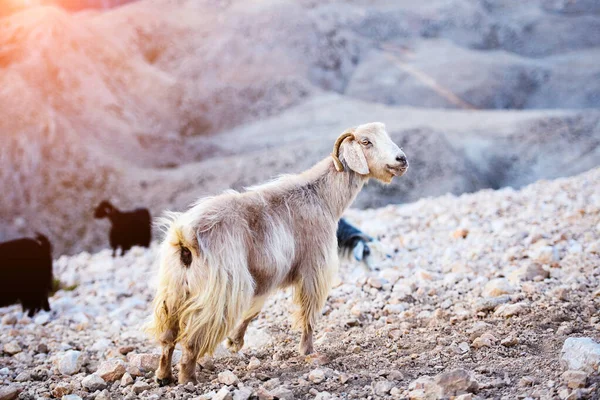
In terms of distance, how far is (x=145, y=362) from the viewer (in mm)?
4301

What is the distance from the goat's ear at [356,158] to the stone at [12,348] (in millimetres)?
3398

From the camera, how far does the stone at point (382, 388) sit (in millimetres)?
3434

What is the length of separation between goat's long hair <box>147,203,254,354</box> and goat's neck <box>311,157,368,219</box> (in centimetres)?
101

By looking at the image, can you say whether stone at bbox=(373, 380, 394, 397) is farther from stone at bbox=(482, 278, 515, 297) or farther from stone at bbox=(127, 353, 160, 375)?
stone at bbox=(482, 278, 515, 297)

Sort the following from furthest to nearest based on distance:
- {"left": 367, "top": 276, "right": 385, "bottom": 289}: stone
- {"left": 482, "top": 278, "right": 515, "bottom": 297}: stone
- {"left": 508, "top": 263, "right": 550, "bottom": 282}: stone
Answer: {"left": 367, "top": 276, "right": 385, "bottom": 289}: stone
{"left": 508, "top": 263, "right": 550, "bottom": 282}: stone
{"left": 482, "top": 278, "right": 515, "bottom": 297}: stone

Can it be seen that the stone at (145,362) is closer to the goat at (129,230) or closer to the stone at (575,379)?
the stone at (575,379)

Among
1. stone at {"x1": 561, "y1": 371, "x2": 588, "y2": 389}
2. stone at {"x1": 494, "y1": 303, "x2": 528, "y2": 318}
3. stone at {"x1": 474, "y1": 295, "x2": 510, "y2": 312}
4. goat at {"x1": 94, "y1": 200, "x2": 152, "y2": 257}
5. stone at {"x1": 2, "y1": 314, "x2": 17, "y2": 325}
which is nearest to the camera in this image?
stone at {"x1": 561, "y1": 371, "x2": 588, "y2": 389}

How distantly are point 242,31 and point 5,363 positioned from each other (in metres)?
16.3

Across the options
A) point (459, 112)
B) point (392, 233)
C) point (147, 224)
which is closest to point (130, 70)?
point (147, 224)

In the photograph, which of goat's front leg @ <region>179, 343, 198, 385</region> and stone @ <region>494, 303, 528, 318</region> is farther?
stone @ <region>494, 303, 528, 318</region>

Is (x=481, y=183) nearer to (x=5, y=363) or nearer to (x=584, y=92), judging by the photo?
(x=584, y=92)

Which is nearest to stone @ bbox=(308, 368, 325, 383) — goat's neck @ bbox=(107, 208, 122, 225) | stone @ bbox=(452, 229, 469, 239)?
stone @ bbox=(452, 229, 469, 239)

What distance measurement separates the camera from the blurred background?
1377cm

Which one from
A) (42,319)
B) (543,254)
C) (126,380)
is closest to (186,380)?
(126,380)
